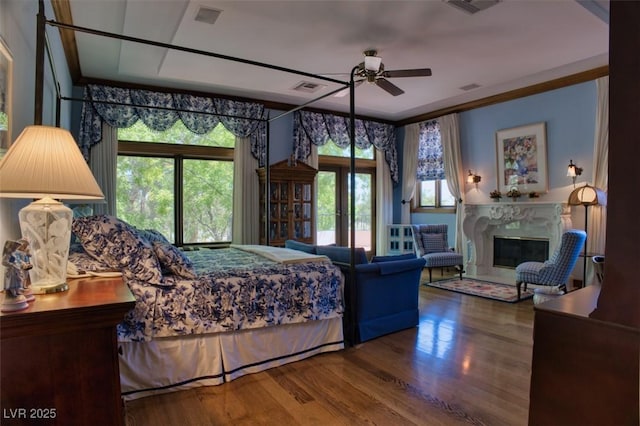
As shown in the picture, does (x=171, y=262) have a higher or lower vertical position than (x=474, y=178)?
lower

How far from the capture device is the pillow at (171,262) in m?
2.63

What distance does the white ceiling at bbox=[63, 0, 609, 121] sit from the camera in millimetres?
3158

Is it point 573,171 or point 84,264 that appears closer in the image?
point 84,264

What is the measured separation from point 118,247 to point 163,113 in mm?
3591

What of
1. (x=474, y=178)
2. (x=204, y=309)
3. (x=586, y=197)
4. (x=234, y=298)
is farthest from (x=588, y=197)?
(x=204, y=309)

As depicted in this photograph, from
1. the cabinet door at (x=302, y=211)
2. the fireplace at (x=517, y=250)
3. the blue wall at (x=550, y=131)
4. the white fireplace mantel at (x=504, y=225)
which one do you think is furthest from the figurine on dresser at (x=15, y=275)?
the fireplace at (x=517, y=250)

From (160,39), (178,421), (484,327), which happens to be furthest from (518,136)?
(178,421)

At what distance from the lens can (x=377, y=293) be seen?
348 centimetres

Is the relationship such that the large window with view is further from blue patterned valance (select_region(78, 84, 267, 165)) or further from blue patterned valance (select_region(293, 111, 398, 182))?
blue patterned valance (select_region(78, 84, 267, 165))

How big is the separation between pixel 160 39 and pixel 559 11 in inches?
141

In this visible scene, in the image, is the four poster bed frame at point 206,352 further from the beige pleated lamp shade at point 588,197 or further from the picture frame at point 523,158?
the picture frame at point 523,158

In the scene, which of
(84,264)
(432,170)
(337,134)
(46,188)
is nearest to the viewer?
(46,188)

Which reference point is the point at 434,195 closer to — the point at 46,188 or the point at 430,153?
the point at 430,153

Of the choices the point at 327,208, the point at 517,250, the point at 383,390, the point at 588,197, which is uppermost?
the point at 588,197
